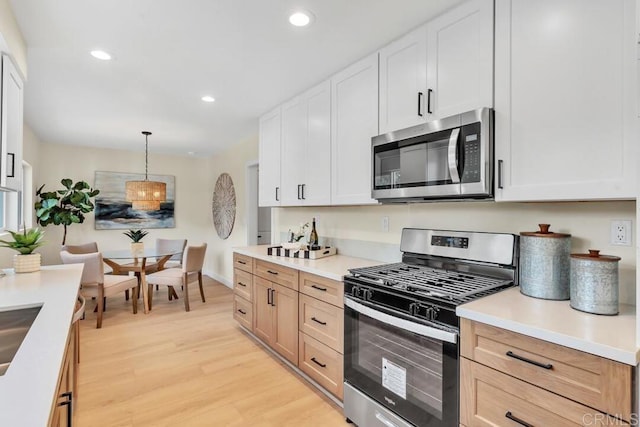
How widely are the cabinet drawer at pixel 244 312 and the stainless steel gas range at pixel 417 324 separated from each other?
1.45 m

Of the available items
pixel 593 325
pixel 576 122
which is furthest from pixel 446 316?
pixel 576 122

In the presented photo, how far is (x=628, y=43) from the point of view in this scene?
1220 millimetres

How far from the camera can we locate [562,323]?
118cm

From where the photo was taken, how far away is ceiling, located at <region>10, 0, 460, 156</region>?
5.97ft

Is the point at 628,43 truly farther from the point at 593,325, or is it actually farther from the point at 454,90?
the point at 593,325

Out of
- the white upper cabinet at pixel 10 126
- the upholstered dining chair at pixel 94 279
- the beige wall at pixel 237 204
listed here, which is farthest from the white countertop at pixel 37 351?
the beige wall at pixel 237 204

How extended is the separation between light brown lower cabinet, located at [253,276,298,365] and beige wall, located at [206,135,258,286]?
2096mm

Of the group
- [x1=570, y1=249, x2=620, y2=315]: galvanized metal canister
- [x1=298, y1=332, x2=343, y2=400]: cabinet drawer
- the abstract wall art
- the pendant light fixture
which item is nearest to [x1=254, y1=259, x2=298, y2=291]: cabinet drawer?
[x1=298, y1=332, x2=343, y2=400]: cabinet drawer

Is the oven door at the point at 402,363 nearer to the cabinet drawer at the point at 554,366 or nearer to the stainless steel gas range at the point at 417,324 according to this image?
the stainless steel gas range at the point at 417,324

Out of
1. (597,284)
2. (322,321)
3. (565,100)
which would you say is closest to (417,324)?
(597,284)

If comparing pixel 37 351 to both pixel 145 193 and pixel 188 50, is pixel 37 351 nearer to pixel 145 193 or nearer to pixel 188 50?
pixel 188 50

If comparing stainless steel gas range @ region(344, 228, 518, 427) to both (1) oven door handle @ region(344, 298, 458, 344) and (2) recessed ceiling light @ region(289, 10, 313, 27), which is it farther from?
(2) recessed ceiling light @ region(289, 10, 313, 27)

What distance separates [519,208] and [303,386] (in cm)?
188

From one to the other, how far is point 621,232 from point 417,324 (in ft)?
3.24
